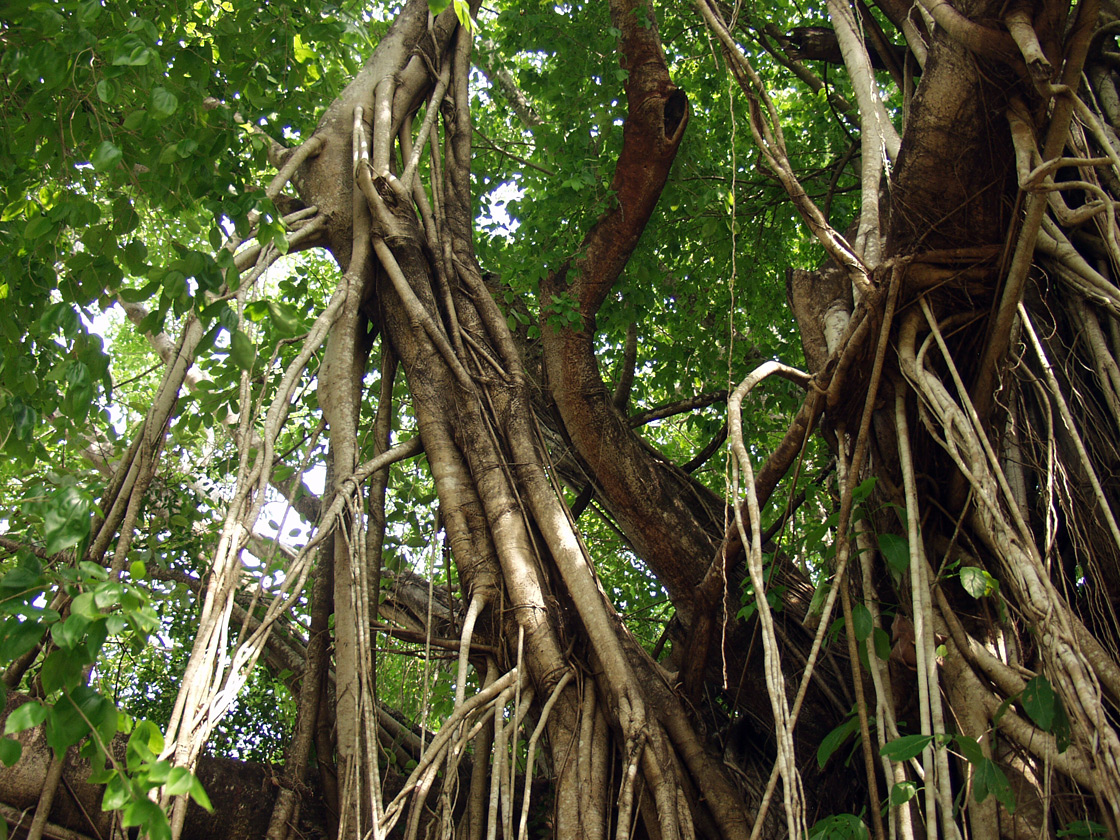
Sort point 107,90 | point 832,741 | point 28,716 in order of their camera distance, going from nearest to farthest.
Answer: point 28,716
point 107,90
point 832,741

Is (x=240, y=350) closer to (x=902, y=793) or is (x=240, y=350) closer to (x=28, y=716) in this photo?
(x=28, y=716)

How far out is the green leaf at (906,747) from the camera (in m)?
1.38

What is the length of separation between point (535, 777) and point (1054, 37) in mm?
2449

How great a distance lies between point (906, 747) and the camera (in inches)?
55.3

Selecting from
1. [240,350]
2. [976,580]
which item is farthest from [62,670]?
[976,580]

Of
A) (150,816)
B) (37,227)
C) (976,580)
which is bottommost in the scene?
(150,816)

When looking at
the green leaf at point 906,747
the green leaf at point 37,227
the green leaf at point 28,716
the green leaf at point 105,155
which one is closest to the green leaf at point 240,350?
the green leaf at point 105,155

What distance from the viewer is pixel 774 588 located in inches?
94.8

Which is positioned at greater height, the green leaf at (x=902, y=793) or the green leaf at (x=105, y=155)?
the green leaf at (x=105, y=155)

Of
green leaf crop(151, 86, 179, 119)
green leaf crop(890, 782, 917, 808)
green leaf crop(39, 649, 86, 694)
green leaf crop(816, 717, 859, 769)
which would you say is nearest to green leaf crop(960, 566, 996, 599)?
green leaf crop(816, 717, 859, 769)

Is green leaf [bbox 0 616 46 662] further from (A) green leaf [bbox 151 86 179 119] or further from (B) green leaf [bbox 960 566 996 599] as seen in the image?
(B) green leaf [bbox 960 566 996 599]

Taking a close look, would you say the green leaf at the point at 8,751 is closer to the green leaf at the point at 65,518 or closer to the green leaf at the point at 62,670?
the green leaf at the point at 62,670

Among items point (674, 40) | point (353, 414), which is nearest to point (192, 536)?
point (353, 414)

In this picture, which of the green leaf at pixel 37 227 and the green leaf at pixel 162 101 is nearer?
the green leaf at pixel 162 101
